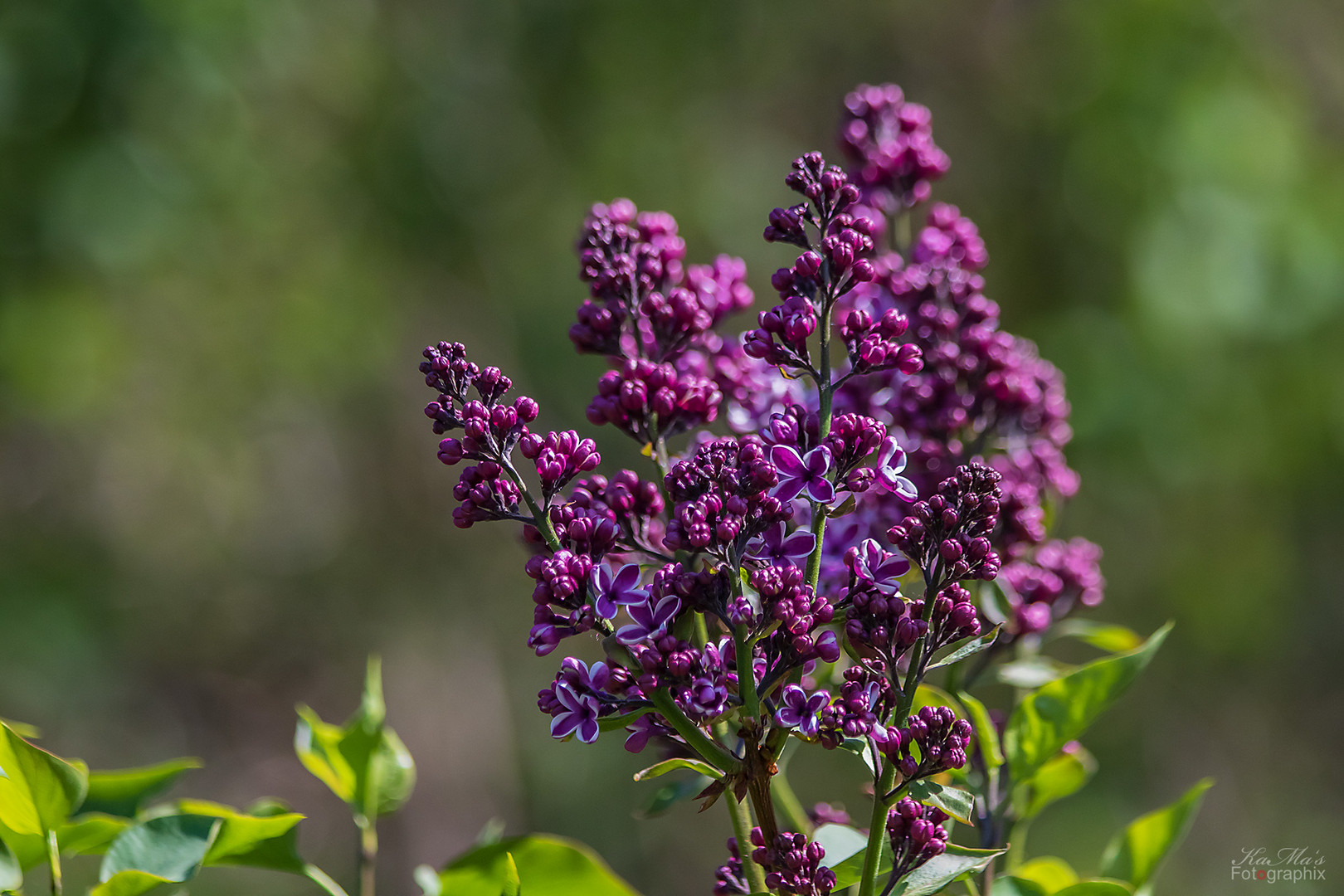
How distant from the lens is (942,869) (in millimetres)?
456

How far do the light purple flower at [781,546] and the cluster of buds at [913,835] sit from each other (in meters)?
0.11

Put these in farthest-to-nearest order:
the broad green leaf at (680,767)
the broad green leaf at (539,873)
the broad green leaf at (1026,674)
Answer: the broad green leaf at (1026,674)
the broad green leaf at (539,873)
the broad green leaf at (680,767)

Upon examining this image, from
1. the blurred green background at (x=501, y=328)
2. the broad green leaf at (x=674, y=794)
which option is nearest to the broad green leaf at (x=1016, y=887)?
the broad green leaf at (x=674, y=794)

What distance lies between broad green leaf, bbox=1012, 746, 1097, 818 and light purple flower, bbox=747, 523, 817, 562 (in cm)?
24

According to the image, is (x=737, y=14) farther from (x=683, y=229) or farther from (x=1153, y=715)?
(x=1153, y=715)

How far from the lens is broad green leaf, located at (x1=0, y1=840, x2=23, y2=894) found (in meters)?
0.51

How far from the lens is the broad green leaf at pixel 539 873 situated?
1.74 feet

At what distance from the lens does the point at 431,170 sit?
4125 millimetres

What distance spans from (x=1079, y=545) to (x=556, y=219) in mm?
3695

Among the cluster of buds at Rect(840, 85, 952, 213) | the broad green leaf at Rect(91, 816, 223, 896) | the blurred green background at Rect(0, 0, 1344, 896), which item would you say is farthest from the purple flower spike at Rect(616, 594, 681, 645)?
the blurred green background at Rect(0, 0, 1344, 896)

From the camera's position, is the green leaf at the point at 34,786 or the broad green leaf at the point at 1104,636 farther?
the broad green leaf at the point at 1104,636

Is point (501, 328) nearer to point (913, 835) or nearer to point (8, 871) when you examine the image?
point (8, 871)

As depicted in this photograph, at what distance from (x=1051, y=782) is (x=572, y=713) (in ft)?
1.00

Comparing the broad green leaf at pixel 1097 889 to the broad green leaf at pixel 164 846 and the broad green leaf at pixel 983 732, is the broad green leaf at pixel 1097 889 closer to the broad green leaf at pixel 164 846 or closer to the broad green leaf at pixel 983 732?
the broad green leaf at pixel 983 732
